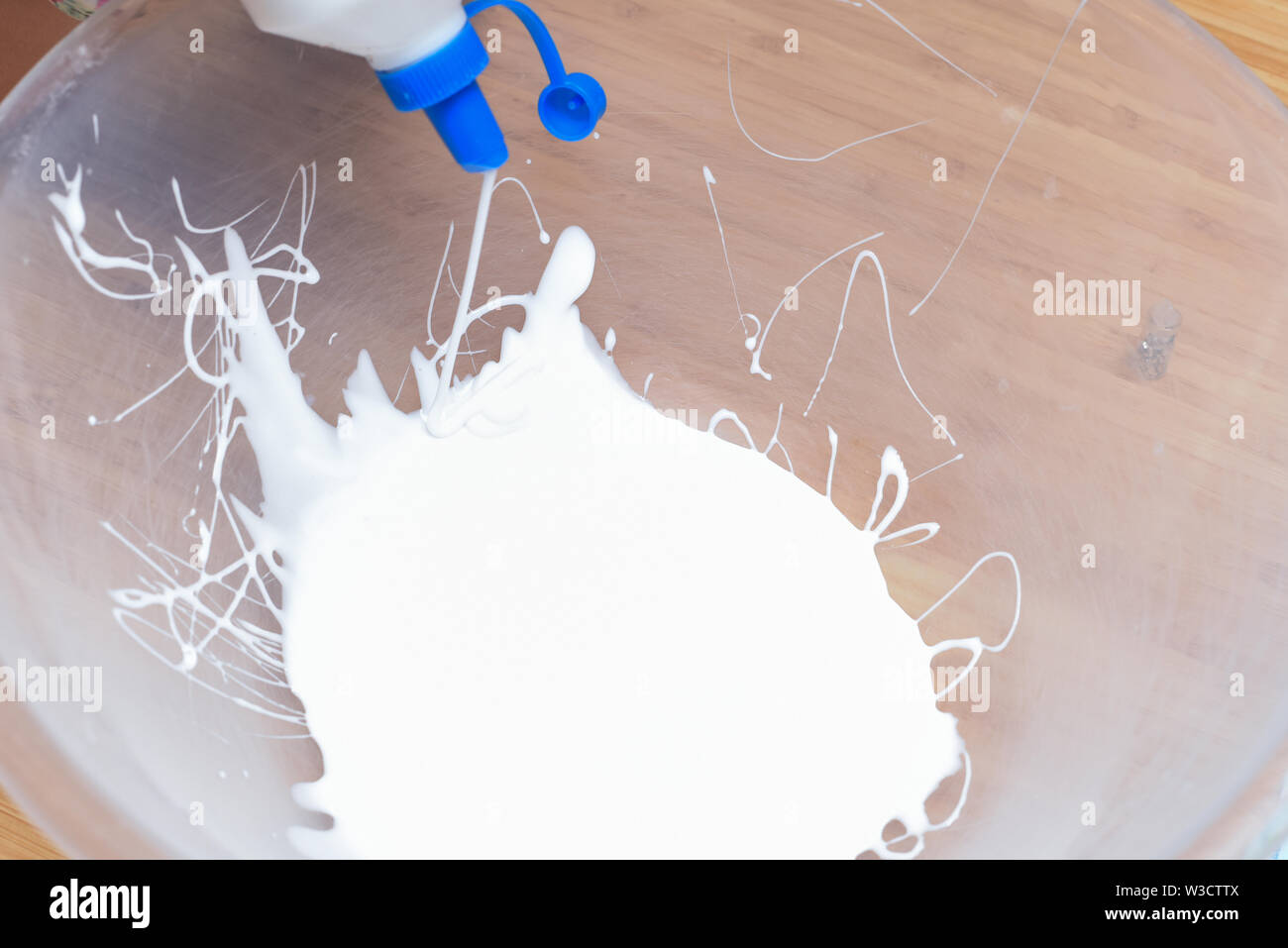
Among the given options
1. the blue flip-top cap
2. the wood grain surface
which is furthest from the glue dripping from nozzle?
the wood grain surface

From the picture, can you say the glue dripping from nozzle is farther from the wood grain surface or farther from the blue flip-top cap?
the wood grain surface

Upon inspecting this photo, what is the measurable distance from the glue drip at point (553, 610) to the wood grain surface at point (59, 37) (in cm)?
10

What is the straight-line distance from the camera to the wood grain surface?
1.36 feet

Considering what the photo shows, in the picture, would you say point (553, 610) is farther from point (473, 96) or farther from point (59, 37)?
point (59, 37)

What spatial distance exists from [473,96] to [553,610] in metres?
0.25

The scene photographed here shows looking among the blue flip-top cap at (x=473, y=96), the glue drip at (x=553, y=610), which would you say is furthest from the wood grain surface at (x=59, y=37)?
the blue flip-top cap at (x=473, y=96)

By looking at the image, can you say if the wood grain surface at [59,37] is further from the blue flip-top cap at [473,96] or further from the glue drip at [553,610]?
the blue flip-top cap at [473,96]

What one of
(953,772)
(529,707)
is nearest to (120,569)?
(529,707)

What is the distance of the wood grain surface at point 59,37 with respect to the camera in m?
0.41

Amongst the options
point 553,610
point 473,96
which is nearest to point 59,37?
point 473,96

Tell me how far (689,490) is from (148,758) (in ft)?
0.93

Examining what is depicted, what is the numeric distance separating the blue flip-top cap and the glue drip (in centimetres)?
5

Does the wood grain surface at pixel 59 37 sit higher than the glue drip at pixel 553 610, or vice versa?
the wood grain surface at pixel 59 37
